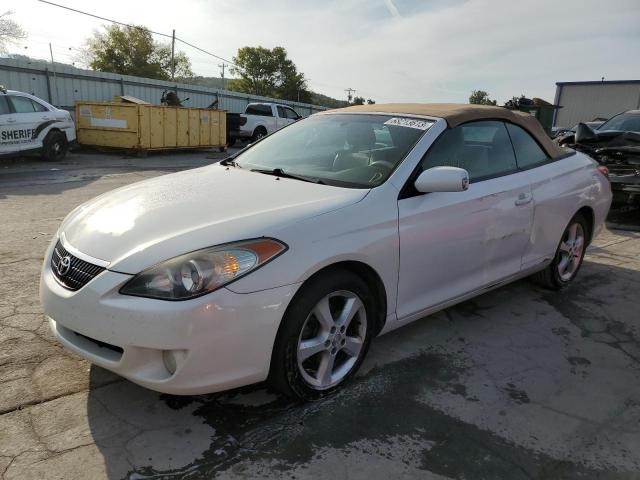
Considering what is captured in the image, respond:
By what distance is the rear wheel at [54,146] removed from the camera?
12.6m

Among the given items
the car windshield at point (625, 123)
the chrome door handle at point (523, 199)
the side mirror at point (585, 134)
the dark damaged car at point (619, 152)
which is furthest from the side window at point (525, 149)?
the car windshield at point (625, 123)

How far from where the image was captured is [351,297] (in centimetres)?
270

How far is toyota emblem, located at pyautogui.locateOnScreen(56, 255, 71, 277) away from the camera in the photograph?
2.45 metres

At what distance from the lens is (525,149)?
402 cm

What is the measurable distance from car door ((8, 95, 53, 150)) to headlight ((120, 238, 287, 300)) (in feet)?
37.1

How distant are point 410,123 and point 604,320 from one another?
2179 millimetres

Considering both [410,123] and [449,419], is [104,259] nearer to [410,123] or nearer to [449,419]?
[449,419]

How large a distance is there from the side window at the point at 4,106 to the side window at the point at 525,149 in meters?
11.1

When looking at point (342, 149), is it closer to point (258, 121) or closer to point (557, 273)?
point (557, 273)

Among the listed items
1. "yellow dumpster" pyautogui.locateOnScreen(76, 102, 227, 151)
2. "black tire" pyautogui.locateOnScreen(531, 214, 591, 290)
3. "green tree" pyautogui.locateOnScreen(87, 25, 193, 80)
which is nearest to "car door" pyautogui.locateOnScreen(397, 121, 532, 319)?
"black tire" pyautogui.locateOnScreen(531, 214, 591, 290)

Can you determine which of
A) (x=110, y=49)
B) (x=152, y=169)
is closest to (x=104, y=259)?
(x=152, y=169)

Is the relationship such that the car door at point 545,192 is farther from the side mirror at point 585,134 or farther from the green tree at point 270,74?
the green tree at point 270,74

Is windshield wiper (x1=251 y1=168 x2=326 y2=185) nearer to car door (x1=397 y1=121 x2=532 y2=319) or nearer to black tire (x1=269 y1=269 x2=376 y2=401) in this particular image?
car door (x1=397 y1=121 x2=532 y2=319)

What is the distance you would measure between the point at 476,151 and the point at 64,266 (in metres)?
2.63
